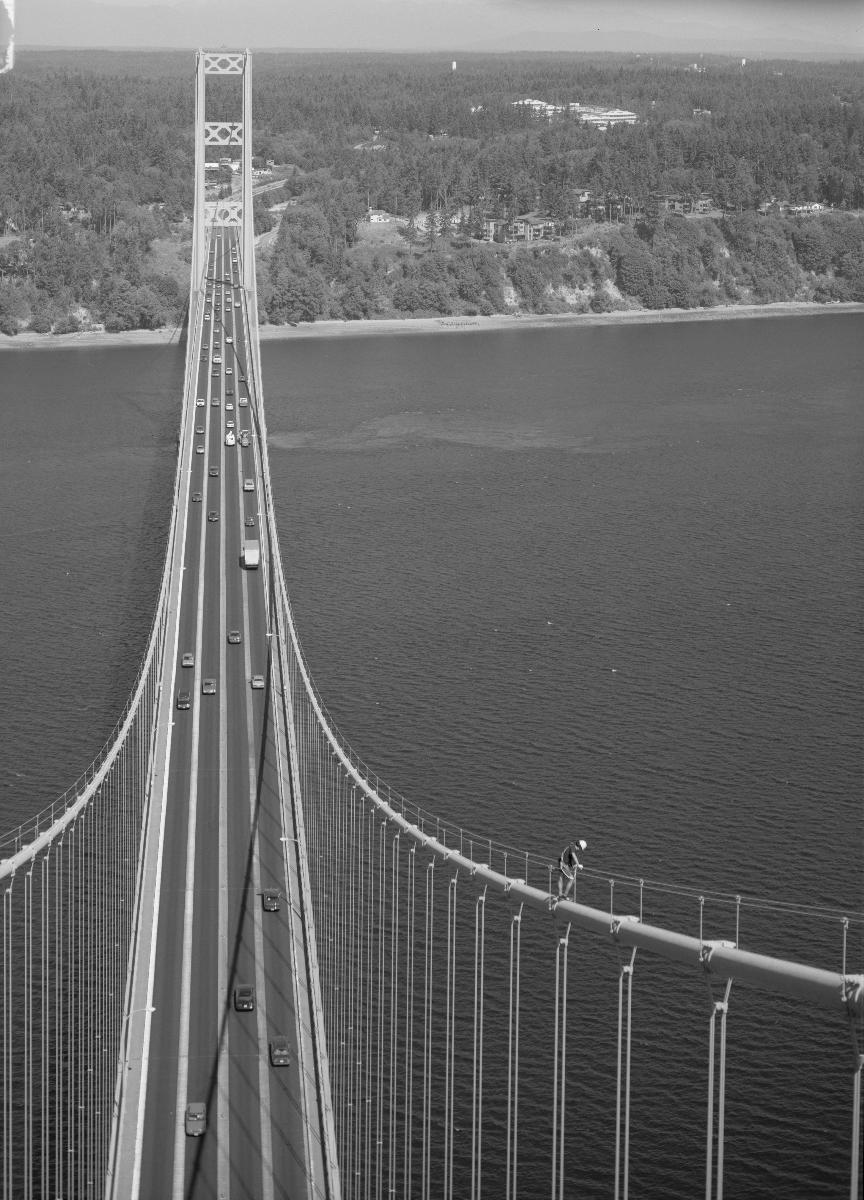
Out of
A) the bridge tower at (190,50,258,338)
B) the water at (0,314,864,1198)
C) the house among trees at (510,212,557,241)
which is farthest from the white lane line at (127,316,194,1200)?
the house among trees at (510,212,557,241)

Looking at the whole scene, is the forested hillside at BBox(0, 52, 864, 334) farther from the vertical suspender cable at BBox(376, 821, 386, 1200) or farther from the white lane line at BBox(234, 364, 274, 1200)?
the vertical suspender cable at BBox(376, 821, 386, 1200)

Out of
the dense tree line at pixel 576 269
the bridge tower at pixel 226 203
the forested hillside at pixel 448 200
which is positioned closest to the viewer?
the bridge tower at pixel 226 203

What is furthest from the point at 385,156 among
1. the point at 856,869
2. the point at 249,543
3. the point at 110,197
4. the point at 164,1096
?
the point at 164,1096

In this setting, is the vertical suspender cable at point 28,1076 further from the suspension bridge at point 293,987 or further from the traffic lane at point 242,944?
the traffic lane at point 242,944

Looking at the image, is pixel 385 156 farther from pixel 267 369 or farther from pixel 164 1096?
pixel 164 1096

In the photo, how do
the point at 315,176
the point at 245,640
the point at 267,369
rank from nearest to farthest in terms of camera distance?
1. the point at 245,640
2. the point at 267,369
3. the point at 315,176

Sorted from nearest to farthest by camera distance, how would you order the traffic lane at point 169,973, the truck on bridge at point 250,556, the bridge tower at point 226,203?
the traffic lane at point 169,973 < the truck on bridge at point 250,556 < the bridge tower at point 226,203

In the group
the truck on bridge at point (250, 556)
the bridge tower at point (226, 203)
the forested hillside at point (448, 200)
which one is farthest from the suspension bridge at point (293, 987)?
the forested hillside at point (448, 200)
